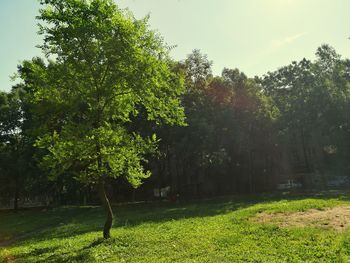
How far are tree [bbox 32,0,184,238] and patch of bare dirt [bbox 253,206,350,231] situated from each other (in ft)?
22.9

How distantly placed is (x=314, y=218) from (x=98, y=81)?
11.6 meters

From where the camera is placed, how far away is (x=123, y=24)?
15.0 metres

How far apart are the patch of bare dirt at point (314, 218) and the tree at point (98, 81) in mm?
6975

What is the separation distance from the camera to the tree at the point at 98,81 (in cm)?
1507

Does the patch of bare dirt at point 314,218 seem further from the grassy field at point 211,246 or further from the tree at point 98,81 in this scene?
the tree at point 98,81

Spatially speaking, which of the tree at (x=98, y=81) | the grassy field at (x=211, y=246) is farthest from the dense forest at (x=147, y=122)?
the grassy field at (x=211, y=246)

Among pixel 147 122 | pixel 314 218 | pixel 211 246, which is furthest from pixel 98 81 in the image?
pixel 147 122

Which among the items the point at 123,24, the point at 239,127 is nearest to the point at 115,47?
the point at 123,24

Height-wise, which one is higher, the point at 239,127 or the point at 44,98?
the point at 239,127

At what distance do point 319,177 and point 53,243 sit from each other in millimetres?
39661

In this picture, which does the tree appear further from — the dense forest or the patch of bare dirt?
the patch of bare dirt

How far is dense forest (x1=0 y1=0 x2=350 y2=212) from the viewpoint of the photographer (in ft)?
50.7

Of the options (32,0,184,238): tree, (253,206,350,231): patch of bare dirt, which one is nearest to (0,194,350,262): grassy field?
(253,206,350,231): patch of bare dirt

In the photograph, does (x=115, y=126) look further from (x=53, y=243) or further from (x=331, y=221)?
(x=331, y=221)
